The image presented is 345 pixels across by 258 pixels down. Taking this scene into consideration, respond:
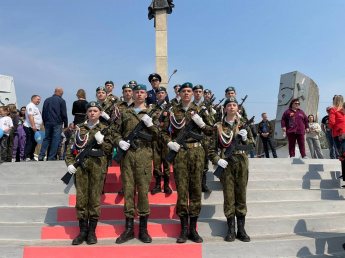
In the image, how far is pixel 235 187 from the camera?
13.6 ft

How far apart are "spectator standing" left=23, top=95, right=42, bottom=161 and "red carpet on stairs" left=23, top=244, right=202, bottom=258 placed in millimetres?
4014

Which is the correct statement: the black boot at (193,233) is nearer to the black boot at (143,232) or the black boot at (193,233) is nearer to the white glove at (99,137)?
the black boot at (143,232)

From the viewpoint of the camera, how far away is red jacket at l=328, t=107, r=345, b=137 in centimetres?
608

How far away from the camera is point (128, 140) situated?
416 cm

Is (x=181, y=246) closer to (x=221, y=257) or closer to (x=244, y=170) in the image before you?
(x=221, y=257)

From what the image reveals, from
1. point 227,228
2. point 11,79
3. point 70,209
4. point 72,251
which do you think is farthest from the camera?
point 11,79

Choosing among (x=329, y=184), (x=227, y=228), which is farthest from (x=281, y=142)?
(x=227, y=228)

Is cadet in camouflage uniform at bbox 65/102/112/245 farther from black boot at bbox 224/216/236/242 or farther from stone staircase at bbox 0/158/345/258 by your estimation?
black boot at bbox 224/216/236/242

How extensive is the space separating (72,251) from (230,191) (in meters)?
2.09

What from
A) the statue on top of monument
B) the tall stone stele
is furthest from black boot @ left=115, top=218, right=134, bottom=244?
the statue on top of monument

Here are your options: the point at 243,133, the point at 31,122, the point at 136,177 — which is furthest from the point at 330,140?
the point at 31,122

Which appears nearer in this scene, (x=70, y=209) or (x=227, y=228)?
(x=227, y=228)

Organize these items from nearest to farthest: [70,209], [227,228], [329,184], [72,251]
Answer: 1. [72,251]
2. [227,228]
3. [70,209]
4. [329,184]

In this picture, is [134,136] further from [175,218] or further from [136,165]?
[175,218]
